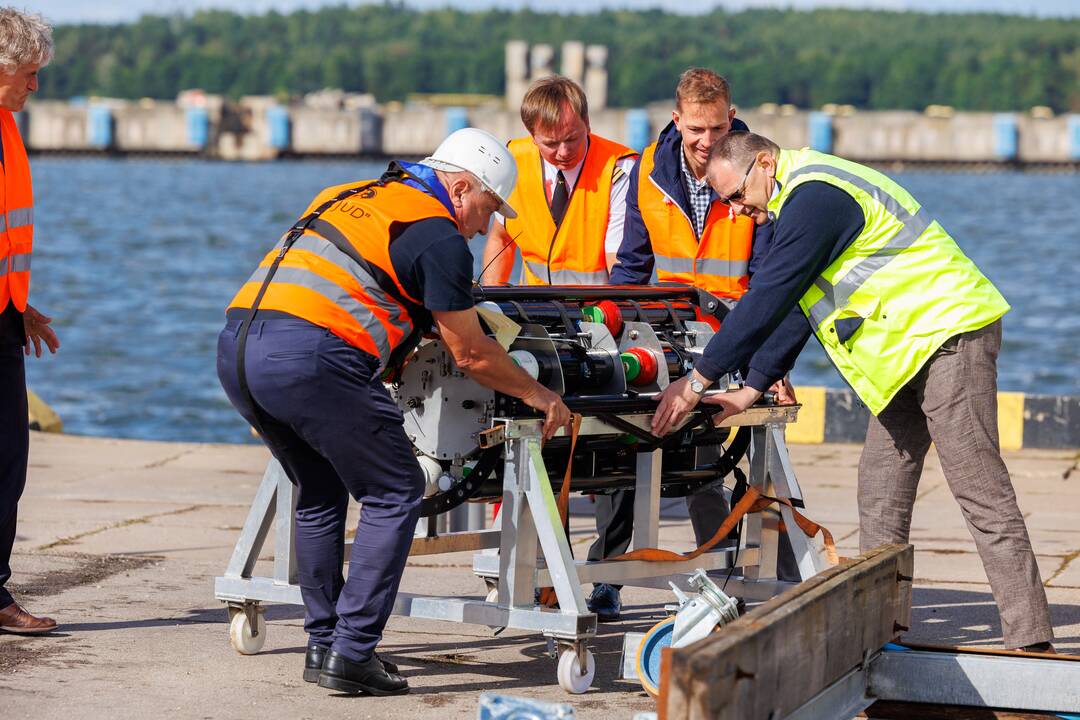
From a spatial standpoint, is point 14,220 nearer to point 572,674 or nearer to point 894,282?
point 572,674

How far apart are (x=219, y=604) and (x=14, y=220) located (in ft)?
5.56

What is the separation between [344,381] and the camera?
15.9 ft

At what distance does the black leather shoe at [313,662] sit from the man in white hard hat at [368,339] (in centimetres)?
12

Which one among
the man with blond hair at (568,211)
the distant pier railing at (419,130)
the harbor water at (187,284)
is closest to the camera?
the man with blond hair at (568,211)

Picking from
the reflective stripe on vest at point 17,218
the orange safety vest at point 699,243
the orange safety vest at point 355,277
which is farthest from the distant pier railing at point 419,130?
the orange safety vest at point 355,277

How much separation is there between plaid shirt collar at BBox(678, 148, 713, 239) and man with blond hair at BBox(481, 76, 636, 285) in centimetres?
47

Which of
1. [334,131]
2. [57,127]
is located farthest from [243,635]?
[57,127]

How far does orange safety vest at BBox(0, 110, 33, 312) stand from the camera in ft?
18.3

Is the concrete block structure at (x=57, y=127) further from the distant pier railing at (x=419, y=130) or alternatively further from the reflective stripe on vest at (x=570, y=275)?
the reflective stripe on vest at (x=570, y=275)

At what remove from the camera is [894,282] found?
508 centimetres

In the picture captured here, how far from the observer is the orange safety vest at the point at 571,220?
22.5 feet

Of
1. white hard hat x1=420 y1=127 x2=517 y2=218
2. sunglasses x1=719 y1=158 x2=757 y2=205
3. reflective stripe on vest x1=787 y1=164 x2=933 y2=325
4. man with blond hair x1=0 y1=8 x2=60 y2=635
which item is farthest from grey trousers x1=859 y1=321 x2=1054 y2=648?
man with blond hair x1=0 y1=8 x2=60 y2=635

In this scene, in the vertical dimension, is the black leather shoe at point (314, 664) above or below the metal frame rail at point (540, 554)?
below

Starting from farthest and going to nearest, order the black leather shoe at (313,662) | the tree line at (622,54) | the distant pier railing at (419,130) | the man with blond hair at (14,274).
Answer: the tree line at (622,54) → the distant pier railing at (419,130) → the man with blond hair at (14,274) → the black leather shoe at (313,662)
